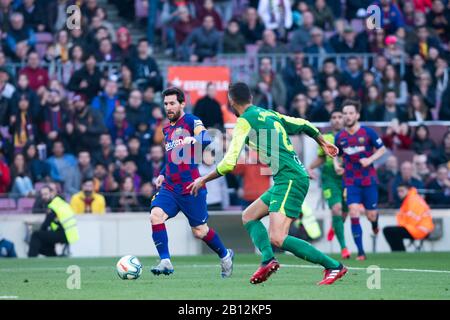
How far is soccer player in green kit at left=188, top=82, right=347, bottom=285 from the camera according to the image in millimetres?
11891

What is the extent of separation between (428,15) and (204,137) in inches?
561

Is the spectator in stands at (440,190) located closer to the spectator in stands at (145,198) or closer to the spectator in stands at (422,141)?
the spectator in stands at (422,141)

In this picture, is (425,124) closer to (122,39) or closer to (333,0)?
(333,0)

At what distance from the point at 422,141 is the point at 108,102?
592cm

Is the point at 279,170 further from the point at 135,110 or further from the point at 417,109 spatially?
the point at 417,109

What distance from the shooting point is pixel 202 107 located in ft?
73.0

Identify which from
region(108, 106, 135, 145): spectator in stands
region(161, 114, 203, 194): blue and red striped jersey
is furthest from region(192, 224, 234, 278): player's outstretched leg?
region(108, 106, 135, 145): spectator in stands

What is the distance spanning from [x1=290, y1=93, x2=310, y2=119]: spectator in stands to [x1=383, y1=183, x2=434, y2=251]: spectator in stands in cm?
257

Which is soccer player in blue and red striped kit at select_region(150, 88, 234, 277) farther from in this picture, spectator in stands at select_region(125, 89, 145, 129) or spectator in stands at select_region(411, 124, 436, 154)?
spectator in stands at select_region(411, 124, 436, 154)

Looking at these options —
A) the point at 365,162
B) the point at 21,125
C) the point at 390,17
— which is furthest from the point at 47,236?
the point at 390,17

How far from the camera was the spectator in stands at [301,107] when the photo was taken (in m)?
22.3

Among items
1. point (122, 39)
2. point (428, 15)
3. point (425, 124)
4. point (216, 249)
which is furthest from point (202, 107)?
point (216, 249)

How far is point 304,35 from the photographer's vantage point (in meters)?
24.8

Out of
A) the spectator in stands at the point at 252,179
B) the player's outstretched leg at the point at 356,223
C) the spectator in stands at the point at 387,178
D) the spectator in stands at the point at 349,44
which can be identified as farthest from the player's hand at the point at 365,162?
the spectator in stands at the point at 349,44
